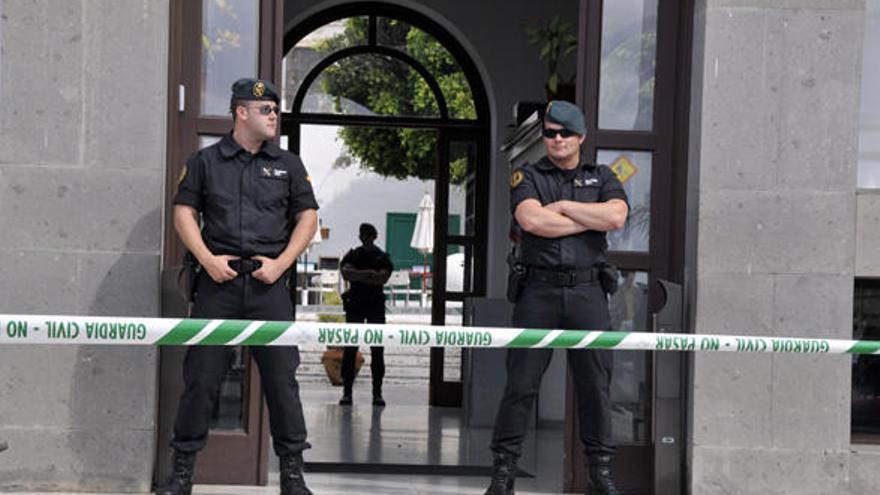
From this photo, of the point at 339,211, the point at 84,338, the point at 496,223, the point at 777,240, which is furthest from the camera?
the point at 339,211

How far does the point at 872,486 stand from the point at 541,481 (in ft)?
5.96

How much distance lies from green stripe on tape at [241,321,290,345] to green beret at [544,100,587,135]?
168cm

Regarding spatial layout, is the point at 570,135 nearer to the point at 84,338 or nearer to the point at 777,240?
the point at 777,240

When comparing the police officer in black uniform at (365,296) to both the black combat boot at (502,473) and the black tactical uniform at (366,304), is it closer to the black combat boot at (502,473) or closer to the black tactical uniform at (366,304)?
the black tactical uniform at (366,304)

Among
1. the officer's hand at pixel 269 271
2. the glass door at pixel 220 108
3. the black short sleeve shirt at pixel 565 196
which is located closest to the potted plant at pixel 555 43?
the glass door at pixel 220 108

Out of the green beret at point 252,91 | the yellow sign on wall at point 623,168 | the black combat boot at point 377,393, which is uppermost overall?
the green beret at point 252,91

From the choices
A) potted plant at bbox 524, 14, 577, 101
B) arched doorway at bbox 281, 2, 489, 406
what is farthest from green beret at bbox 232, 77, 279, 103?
arched doorway at bbox 281, 2, 489, 406

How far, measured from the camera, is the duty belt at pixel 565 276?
6293mm

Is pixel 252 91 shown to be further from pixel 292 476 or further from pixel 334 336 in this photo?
pixel 292 476

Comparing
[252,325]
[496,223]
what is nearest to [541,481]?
[252,325]

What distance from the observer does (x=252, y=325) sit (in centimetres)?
548

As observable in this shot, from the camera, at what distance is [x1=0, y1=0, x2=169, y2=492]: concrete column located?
6562 mm

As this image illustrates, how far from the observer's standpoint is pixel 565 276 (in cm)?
630

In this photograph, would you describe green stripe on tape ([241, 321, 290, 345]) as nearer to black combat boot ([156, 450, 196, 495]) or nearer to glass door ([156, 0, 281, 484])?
black combat boot ([156, 450, 196, 495])
